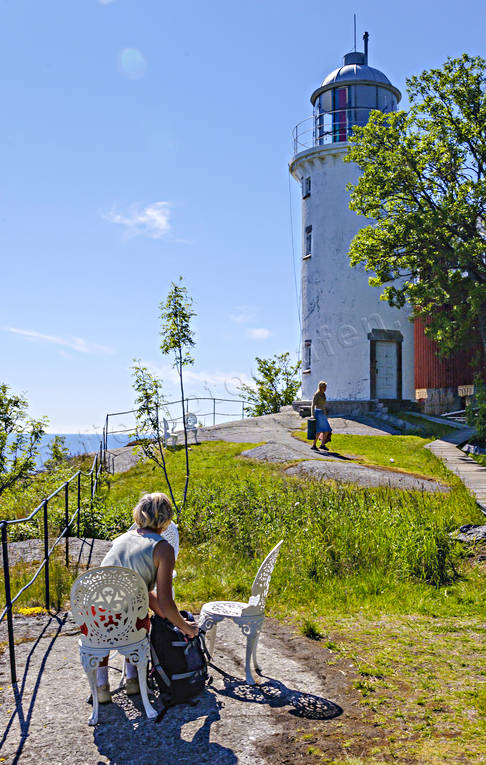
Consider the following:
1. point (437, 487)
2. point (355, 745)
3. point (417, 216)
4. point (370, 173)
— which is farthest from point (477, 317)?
point (355, 745)

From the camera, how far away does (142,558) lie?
14.6 ft

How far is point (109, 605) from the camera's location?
4.20 m

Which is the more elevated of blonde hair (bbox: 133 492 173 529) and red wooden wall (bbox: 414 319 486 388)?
red wooden wall (bbox: 414 319 486 388)

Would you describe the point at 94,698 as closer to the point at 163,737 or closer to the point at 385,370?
the point at 163,737

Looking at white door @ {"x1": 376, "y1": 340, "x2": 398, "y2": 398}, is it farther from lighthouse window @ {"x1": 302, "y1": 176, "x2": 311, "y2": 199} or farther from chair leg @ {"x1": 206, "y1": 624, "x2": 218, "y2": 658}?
chair leg @ {"x1": 206, "y1": 624, "x2": 218, "y2": 658}

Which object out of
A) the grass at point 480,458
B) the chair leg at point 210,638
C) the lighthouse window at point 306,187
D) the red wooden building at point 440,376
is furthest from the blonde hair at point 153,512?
the lighthouse window at point 306,187

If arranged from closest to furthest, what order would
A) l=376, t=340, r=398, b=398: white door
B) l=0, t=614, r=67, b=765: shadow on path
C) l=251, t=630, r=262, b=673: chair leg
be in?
l=0, t=614, r=67, b=765: shadow on path, l=251, t=630, r=262, b=673: chair leg, l=376, t=340, r=398, b=398: white door

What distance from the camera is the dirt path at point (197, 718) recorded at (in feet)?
12.6

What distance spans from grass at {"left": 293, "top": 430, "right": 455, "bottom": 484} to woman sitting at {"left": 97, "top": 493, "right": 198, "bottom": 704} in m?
9.83

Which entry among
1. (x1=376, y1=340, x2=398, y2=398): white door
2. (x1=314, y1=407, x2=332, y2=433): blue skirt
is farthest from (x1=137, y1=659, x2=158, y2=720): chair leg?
(x1=376, y1=340, x2=398, y2=398): white door

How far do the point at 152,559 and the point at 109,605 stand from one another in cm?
41

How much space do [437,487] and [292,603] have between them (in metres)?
6.46

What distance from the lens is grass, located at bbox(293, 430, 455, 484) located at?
15.1 metres

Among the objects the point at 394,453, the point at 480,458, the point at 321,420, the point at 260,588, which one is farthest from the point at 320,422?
the point at 260,588
